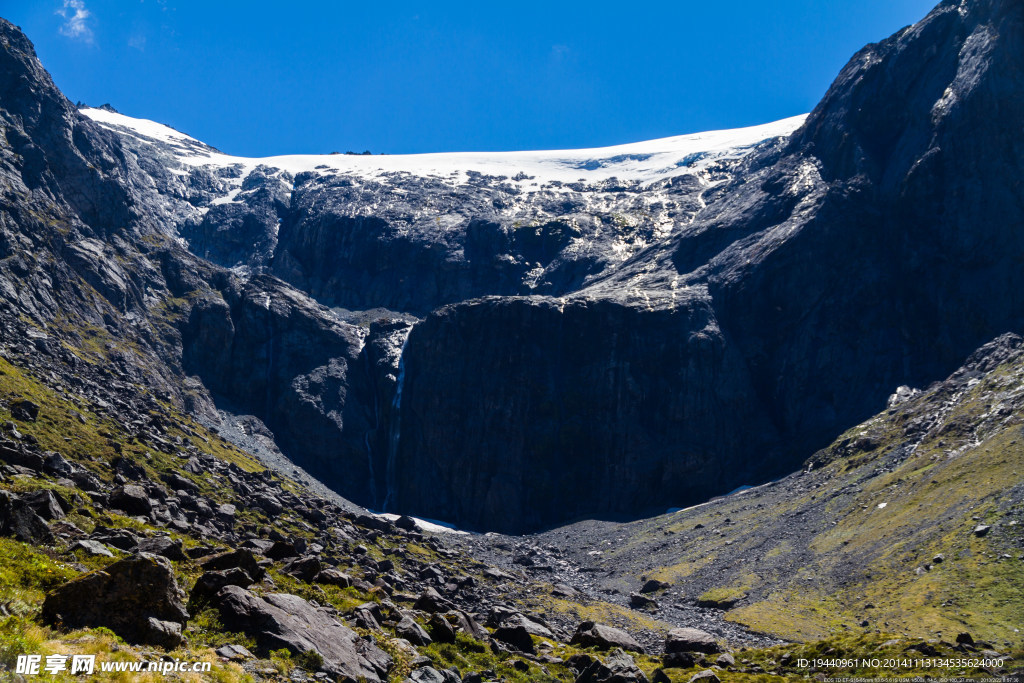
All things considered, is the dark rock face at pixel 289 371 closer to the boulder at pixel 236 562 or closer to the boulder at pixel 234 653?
the boulder at pixel 236 562

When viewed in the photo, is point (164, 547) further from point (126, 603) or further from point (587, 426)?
point (587, 426)

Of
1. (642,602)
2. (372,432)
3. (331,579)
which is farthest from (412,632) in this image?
(372,432)

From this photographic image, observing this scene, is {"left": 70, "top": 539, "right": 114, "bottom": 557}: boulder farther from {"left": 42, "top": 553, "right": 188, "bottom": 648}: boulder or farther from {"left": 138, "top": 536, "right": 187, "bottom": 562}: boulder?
{"left": 42, "top": 553, "right": 188, "bottom": 648}: boulder

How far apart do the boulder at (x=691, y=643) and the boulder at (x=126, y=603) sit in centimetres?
4231

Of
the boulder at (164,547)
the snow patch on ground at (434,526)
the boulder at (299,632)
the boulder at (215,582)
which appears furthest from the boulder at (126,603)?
the snow patch on ground at (434,526)

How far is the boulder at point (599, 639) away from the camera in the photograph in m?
48.1

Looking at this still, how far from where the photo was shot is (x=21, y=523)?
26766 millimetres

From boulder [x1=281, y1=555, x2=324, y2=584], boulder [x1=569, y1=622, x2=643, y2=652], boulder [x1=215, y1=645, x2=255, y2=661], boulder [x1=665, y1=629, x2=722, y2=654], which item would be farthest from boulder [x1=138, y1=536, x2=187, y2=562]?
boulder [x1=665, y1=629, x2=722, y2=654]

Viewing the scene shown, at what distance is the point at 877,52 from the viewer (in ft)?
644

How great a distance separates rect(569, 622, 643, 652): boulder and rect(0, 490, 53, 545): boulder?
33.1 meters

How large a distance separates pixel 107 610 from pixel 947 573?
7875 cm

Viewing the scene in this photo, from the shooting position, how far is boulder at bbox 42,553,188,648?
2070 centimetres

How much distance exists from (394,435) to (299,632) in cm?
15083

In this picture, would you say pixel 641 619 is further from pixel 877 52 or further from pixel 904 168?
pixel 877 52
